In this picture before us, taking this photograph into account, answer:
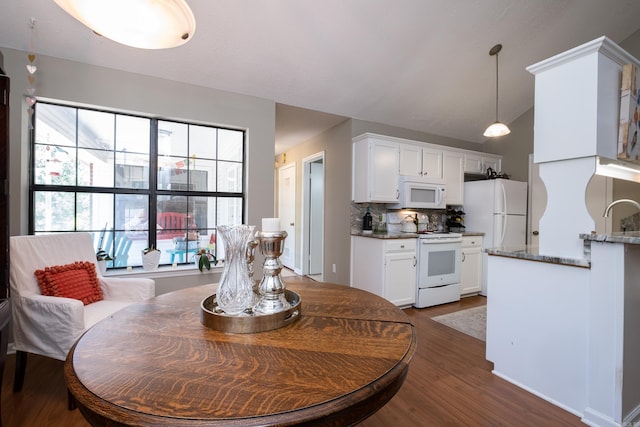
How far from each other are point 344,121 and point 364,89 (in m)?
0.68

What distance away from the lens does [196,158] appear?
2.98 m

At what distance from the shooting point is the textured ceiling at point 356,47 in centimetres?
232

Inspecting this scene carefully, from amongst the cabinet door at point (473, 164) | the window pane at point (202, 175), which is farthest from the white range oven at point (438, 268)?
the window pane at point (202, 175)

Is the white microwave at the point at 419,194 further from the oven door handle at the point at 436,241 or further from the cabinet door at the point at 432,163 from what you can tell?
the oven door handle at the point at 436,241

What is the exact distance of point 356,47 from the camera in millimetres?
2811

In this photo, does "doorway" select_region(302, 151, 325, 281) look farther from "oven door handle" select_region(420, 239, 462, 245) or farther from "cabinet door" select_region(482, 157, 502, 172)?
"cabinet door" select_region(482, 157, 502, 172)

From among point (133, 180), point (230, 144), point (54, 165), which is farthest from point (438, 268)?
point (54, 165)

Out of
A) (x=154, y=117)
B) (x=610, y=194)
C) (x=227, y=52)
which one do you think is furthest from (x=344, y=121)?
(x=610, y=194)

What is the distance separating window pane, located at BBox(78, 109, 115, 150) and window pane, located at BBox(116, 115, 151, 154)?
53 millimetres

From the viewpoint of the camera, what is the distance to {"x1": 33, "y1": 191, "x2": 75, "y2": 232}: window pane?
2.38m

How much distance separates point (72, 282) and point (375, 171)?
3.08 meters

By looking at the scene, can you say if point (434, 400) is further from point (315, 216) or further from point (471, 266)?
point (315, 216)

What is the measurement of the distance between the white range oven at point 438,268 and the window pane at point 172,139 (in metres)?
2.83

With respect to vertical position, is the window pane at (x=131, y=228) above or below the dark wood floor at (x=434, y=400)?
above
